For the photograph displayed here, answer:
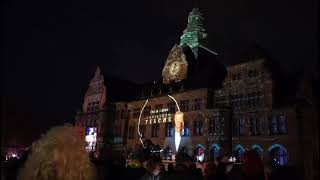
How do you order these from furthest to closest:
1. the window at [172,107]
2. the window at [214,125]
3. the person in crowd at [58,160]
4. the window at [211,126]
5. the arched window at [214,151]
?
the window at [172,107] < the window at [211,126] < the window at [214,125] < the arched window at [214,151] < the person in crowd at [58,160]

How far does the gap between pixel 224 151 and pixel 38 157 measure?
31.8 metres

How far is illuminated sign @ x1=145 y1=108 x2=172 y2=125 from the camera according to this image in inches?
1641

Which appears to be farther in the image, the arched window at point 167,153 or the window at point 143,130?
the window at point 143,130

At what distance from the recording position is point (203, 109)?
37.3 m

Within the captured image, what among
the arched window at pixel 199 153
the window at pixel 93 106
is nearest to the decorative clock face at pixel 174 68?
the arched window at pixel 199 153

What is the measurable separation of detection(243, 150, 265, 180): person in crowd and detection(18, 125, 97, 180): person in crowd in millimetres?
4043

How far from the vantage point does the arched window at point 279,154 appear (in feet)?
97.1

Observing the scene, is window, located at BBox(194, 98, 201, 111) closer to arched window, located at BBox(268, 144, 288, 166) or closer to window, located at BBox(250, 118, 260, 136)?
window, located at BBox(250, 118, 260, 136)

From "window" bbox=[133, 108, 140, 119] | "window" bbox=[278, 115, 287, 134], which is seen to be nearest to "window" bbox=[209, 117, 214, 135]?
"window" bbox=[278, 115, 287, 134]

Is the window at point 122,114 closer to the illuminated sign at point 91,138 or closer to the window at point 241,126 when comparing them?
the illuminated sign at point 91,138

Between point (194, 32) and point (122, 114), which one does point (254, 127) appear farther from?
point (194, 32)

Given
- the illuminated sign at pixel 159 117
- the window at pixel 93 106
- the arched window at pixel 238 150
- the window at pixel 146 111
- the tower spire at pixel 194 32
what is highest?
the tower spire at pixel 194 32

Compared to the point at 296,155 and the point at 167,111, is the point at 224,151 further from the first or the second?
the point at 167,111

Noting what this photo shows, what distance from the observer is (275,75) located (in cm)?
3222
